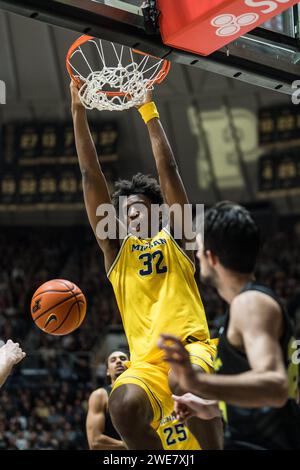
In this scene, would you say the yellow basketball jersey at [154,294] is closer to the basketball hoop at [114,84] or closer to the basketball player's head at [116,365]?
the basketball hoop at [114,84]

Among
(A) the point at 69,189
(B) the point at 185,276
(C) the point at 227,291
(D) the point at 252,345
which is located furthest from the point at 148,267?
(A) the point at 69,189

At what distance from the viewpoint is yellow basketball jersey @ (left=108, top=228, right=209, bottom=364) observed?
4.75 m

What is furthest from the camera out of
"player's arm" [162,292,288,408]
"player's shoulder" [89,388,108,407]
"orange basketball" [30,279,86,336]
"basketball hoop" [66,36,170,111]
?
A: "player's shoulder" [89,388,108,407]

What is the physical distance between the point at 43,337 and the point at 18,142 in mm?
4856

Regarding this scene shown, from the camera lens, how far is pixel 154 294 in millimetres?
4910

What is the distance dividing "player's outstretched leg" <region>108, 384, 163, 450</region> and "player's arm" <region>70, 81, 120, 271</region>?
1.04 meters

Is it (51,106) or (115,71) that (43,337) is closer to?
(51,106)

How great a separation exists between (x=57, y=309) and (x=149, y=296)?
0.84m

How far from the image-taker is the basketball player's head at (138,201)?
5237 millimetres

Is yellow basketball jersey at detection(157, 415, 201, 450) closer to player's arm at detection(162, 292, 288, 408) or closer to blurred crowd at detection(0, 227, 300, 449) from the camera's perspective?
player's arm at detection(162, 292, 288, 408)

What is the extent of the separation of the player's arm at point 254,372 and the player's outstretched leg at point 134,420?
131cm

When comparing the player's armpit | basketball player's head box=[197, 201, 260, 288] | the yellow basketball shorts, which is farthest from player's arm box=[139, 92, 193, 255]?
basketball player's head box=[197, 201, 260, 288]

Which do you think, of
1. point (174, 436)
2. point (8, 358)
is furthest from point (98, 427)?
point (8, 358)
